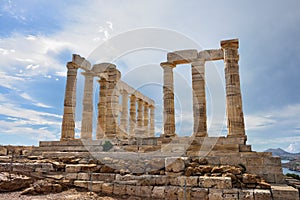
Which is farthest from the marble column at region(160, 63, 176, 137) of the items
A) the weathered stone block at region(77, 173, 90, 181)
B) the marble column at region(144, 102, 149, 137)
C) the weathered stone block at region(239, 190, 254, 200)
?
the marble column at region(144, 102, 149, 137)

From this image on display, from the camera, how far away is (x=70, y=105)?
2077 cm

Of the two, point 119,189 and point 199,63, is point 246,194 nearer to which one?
point 119,189

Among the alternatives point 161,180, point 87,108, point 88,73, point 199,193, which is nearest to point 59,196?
point 161,180

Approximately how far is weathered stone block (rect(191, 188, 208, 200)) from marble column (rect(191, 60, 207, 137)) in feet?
29.7

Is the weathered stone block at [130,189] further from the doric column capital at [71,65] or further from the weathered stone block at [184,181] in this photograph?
the doric column capital at [71,65]

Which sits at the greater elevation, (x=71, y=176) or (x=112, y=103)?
(x=112, y=103)

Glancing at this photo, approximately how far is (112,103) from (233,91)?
10.8m

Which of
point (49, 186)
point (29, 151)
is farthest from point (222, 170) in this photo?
point (29, 151)

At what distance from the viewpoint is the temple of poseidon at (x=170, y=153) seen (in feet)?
29.8

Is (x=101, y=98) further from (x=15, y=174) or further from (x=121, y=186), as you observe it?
(x=121, y=186)

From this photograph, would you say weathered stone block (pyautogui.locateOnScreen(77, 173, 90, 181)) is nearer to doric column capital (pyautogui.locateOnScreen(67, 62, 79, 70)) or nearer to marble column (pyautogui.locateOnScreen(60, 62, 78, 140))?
marble column (pyautogui.locateOnScreen(60, 62, 78, 140))

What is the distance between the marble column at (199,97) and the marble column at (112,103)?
284 inches

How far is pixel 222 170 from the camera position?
9641 millimetres

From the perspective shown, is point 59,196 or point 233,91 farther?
point 233,91
